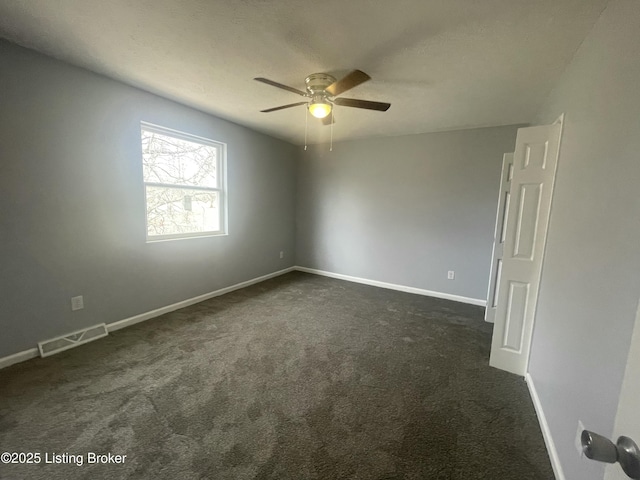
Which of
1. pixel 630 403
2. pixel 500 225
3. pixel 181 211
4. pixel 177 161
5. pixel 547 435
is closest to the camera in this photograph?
pixel 630 403

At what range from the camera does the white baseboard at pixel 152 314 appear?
7.29 feet

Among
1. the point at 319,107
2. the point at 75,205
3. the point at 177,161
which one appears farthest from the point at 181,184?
the point at 319,107

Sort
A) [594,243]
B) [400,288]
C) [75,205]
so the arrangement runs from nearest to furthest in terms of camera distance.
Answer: [594,243] → [75,205] → [400,288]

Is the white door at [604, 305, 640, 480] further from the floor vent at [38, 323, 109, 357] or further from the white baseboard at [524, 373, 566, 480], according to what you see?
the floor vent at [38, 323, 109, 357]

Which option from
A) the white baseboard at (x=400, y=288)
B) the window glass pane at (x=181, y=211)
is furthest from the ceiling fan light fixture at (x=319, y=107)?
the white baseboard at (x=400, y=288)

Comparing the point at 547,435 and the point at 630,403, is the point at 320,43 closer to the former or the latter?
the point at 630,403

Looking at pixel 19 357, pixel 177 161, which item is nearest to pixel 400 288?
pixel 177 161

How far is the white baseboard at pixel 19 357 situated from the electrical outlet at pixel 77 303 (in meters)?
0.40

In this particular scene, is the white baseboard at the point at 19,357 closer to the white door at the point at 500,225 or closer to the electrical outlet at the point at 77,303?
the electrical outlet at the point at 77,303

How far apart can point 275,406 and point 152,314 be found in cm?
213

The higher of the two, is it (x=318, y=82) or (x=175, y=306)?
(x=318, y=82)

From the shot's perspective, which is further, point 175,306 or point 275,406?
point 175,306

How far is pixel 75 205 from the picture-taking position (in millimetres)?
2488

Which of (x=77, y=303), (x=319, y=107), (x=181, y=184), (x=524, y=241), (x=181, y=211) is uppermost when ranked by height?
(x=319, y=107)
